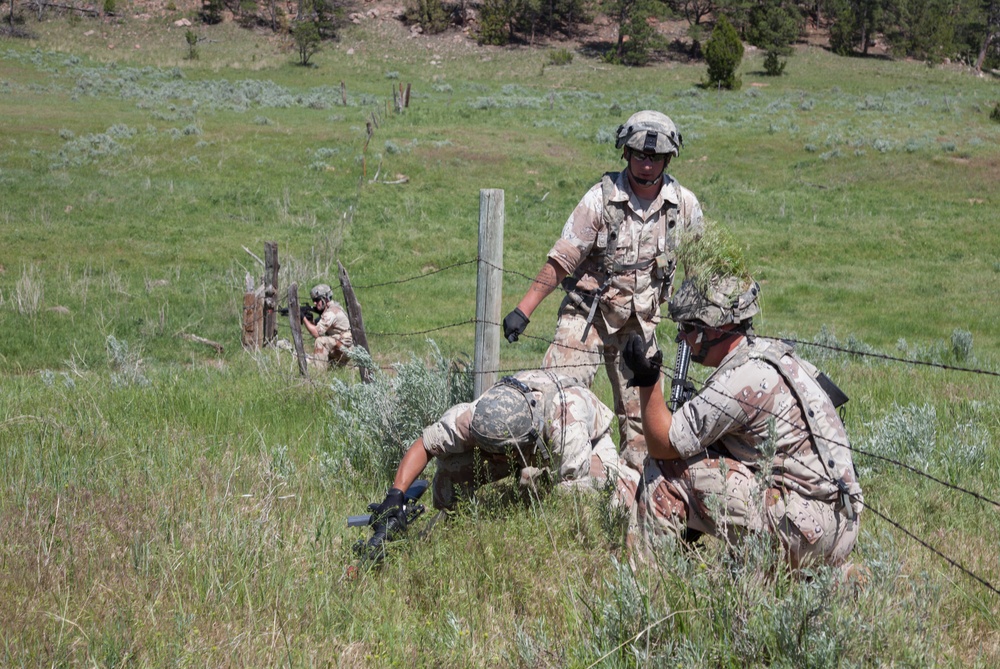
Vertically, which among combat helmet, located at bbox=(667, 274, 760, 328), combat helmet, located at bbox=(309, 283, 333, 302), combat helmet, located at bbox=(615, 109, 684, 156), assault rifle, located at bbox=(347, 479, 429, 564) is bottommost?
combat helmet, located at bbox=(309, 283, 333, 302)

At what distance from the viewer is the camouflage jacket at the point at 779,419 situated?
3520mm

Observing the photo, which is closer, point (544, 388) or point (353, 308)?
point (544, 388)

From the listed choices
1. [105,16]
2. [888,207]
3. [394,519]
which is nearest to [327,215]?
[888,207]

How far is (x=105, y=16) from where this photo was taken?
193ft

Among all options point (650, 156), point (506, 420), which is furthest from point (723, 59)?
point (506, 420)

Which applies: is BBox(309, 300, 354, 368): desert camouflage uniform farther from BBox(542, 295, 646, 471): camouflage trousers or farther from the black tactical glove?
the black tactical glove

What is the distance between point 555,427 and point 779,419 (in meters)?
1.21

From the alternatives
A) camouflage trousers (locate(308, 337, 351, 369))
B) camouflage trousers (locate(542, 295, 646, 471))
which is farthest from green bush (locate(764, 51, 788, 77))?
camouflage trousers (locate(542, 295, 646, 471))

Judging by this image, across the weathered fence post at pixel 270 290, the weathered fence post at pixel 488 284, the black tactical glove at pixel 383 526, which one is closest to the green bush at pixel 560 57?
the weathered fence post at pixel 270 290

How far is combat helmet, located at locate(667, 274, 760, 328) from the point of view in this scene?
359 cm

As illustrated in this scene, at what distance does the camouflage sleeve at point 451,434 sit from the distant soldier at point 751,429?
96cm

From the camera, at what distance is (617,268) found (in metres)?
5.69

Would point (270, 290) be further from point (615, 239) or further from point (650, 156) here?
point (650, 156)

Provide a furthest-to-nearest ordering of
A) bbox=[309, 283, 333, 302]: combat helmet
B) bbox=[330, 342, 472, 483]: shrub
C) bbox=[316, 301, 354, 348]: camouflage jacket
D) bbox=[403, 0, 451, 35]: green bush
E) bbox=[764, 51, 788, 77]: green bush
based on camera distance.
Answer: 1. bbox=[403, 0, 451, 35]: green bush
2. bbox=[764, 51, 788, 77]: green bush
3. bbox=[309, 283, 333, 302]: combat helmet
4. bbox=[316, 301, 354, 348]: camouflage jacket
5. bbox=[330, 342, 472, 483]: shrub
